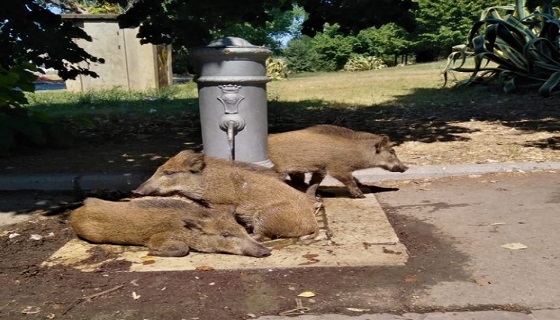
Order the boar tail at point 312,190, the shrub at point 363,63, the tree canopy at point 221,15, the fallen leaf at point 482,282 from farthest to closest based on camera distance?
the shrub at point 363,63, the tree canopy at point 221,15, the boar tail at point 312,190, the fallen leaf at point 482,282

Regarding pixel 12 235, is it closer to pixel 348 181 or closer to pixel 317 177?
pixel 317 177

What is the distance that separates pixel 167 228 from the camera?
14.6 ft

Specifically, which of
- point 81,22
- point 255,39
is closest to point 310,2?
point 81,22

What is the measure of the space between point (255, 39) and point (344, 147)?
40272 mm

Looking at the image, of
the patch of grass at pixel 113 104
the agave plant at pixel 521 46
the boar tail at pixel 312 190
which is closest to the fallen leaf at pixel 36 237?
the boar tail at pixel 312 190

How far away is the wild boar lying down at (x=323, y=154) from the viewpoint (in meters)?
5.80

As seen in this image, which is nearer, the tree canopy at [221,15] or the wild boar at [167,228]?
the wild boar at [167,228]

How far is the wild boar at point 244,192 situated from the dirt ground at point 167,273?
71cm

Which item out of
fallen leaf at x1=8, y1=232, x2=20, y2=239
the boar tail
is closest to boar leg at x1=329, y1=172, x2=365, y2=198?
the boar tail

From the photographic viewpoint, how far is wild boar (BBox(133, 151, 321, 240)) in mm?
4641

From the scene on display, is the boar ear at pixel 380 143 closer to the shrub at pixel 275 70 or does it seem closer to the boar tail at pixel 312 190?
the boar tail at pixel 312 190

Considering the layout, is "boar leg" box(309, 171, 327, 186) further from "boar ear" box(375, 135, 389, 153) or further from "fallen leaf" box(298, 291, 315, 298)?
"fallen leaf" box(298, 291, 315, 298)

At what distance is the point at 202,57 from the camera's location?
5.31m

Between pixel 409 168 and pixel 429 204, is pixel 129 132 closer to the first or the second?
pixel 409 168
